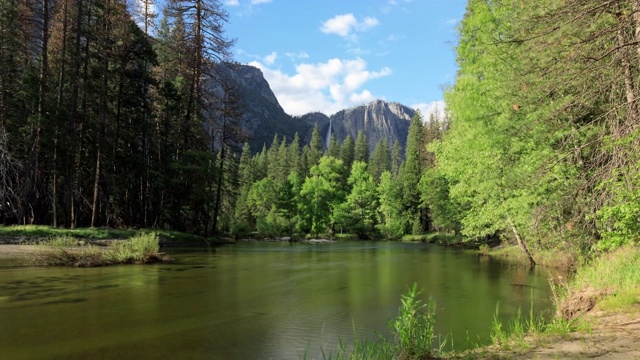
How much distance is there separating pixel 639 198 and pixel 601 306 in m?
2.27

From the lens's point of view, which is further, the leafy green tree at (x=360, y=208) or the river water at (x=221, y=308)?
the leafy green tree at (x=360, y=208)

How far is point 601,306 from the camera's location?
25.2 ft

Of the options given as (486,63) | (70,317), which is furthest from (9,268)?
(486,63)

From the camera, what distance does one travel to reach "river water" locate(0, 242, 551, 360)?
766cm

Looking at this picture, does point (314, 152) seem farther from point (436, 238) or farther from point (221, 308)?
point (221, 308)

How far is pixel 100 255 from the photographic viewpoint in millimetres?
18281

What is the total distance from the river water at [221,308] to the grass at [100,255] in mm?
801

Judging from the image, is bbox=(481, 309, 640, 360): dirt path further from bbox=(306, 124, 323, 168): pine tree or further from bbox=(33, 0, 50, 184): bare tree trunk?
bbox=(306, 124, 323, 168): pine tree

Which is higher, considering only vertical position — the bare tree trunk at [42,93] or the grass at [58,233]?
the bare tree trunk at [42,93]

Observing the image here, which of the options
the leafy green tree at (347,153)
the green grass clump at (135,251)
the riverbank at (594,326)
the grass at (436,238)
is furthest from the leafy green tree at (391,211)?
the riverbank at (594,326)

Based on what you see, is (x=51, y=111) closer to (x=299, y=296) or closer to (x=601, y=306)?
(x=299, y=296)

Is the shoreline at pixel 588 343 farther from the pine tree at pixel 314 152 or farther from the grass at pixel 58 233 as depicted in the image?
the pine tree at pixel 314 152

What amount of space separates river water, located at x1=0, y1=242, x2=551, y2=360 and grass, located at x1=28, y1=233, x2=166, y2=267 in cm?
80

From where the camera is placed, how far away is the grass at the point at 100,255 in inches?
688
